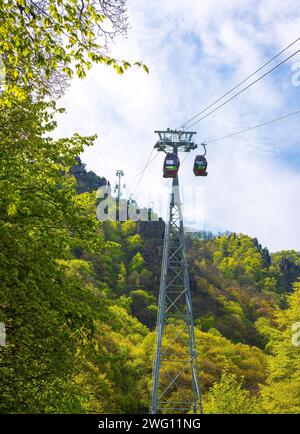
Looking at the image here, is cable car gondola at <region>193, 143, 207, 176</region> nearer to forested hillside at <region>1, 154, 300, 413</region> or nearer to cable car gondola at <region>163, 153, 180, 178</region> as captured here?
cable car gondola at <region>163, 153, 180, 178</region>

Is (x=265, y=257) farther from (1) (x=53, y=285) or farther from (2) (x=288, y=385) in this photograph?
(1) (x=53, y=285)

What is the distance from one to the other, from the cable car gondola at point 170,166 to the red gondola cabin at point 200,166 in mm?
1235

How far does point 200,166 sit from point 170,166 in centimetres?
153

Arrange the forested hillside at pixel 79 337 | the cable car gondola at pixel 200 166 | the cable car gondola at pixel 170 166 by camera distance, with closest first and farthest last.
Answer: the forested hillside at pixel 79 337, the cable car gondola at pixel 200 166, the cable car gondola at pixel 170 166

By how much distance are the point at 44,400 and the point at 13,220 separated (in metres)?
3.18

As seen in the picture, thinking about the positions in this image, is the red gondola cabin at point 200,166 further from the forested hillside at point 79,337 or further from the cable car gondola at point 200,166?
the forested hillside at point 79,337

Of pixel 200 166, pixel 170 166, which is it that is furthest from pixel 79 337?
pixel 170 166

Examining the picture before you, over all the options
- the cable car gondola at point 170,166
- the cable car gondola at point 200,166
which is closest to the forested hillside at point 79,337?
the cable car gondola at point 170,166

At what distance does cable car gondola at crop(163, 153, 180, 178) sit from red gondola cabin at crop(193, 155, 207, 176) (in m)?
1.23

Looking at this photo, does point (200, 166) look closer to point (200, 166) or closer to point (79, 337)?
point (200, 166)

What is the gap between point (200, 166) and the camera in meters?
16.7

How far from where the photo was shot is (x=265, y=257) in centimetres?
13800

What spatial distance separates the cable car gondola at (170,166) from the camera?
17594 millimetres
